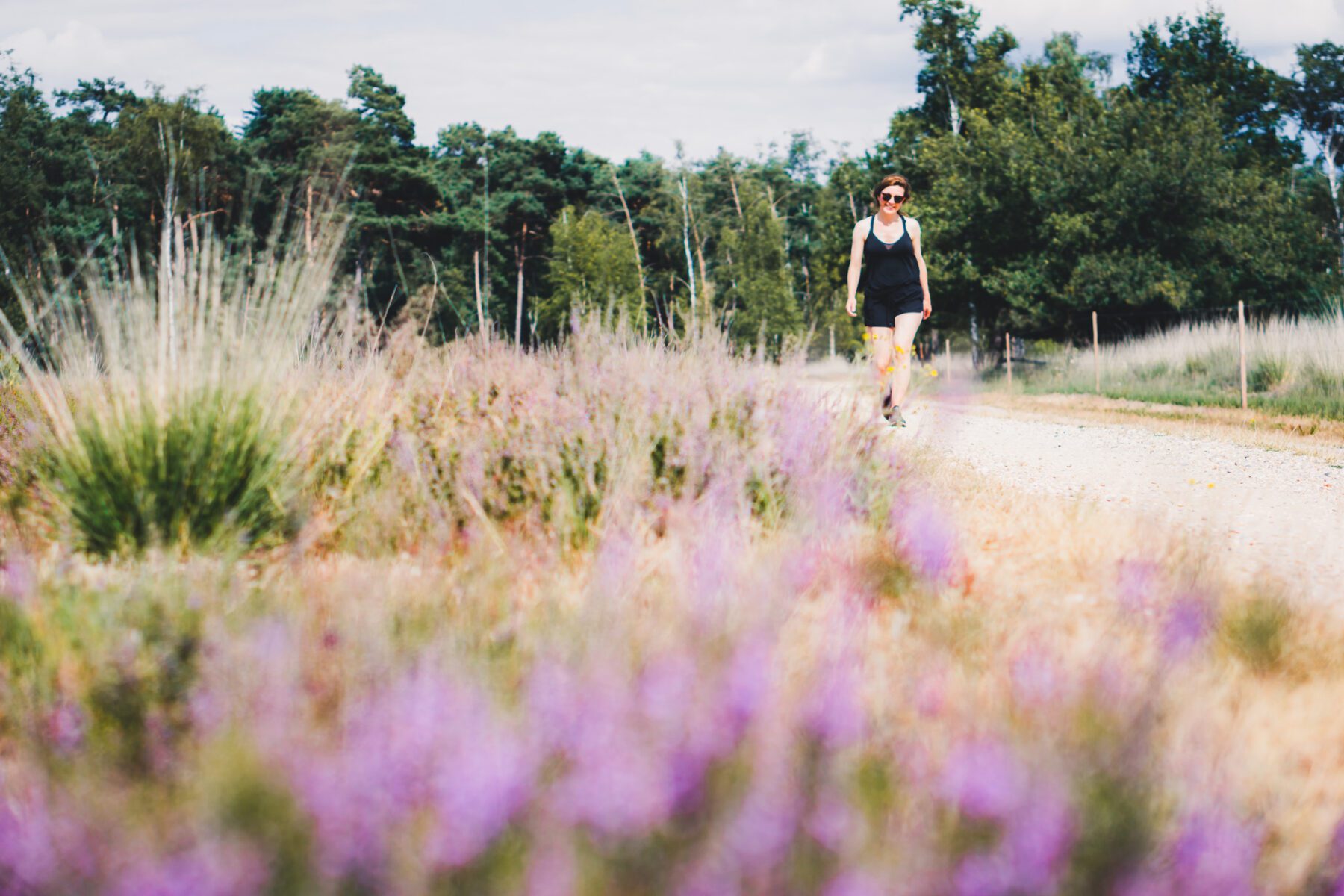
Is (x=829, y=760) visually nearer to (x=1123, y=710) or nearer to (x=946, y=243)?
(x=1123, y=710)

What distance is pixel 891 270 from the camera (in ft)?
25.1

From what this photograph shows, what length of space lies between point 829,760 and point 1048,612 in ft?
4.62

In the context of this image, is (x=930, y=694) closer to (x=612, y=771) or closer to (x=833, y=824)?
(x=833, y=824)

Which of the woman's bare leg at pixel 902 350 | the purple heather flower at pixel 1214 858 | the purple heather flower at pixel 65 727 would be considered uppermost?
the woman's bare leg at pixel 902 350

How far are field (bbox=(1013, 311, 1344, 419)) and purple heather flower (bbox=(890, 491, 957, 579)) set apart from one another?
32.9ft

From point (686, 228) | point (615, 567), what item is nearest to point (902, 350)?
point (615, 567)

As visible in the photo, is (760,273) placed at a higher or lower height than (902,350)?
higher

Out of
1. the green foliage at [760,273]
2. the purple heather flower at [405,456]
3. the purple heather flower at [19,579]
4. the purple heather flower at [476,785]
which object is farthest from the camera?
the green foliage at [760,273]

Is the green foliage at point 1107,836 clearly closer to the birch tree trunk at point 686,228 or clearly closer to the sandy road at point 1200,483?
the sandy road at point 1200,483

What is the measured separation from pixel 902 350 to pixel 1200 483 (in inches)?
82.2

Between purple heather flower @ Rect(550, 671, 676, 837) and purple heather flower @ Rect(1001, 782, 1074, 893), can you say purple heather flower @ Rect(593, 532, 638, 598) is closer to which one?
purple heather flower @ Rect(550, 671, 676, 837)

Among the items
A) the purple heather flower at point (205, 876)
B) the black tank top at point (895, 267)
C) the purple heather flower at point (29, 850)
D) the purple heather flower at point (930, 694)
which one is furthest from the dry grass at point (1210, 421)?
the purple heather flower at point (29, 850)

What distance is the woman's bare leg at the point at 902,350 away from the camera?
5863 mm

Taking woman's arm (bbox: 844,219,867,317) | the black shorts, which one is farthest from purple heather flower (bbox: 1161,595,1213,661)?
the black shorts
